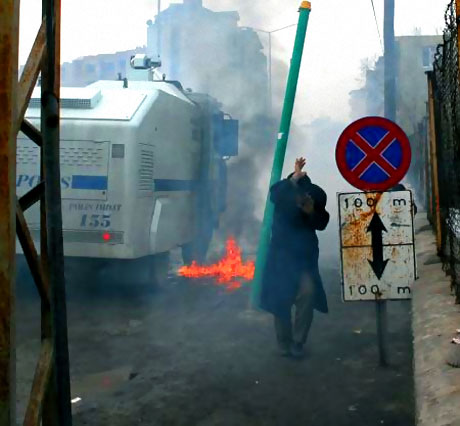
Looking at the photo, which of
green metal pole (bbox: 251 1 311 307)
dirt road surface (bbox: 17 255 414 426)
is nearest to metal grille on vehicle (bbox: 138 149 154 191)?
dirt road surface (bbox: 17 255 414 426)

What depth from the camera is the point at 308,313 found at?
5621 millimetres

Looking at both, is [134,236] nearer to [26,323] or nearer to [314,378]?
[26,323]

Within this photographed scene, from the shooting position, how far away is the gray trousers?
5617 mm

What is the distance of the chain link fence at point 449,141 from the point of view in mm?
4121

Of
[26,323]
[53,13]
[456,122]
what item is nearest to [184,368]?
[26,323]

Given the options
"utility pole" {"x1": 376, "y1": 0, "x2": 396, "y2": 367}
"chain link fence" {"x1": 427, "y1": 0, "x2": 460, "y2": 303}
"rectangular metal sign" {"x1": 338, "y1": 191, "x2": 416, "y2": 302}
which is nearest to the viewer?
"chain link fence" {"x1": 427, "y1": 0, "x2": 460, "y2": 303}

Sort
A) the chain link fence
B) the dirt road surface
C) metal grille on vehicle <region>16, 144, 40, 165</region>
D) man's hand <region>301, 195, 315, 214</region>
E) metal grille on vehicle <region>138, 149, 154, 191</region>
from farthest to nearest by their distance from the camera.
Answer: metal grille on vehicle <region>138, 149, 154, 191</region> < metal grille on vehicle <region>16, 144, 40, 165</region> < man's hand <region>301, 195, 315, 214</region> < the dirt road surface < the chain link fence

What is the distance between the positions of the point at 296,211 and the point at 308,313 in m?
0.99

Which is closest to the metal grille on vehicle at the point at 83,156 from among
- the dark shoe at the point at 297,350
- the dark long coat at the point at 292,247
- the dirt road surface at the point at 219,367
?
the dirt road surface at the point at 219,367

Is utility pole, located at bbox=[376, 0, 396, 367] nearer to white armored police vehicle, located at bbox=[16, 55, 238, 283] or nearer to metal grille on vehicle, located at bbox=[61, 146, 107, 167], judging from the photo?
white armored police vehicle, located at bbox=[16, 55, 238, 283]

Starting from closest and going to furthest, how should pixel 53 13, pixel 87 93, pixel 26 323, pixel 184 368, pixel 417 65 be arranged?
pixel 53 13 < pixel 184 368 < pixel 26 323 < pixel 87 93 < pixel 417 65

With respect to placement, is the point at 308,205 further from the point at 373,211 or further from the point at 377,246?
the point at 377,246

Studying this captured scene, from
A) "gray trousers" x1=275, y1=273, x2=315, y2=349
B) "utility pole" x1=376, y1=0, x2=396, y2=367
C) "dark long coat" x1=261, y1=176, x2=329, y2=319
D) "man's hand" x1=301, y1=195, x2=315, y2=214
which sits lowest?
"gray trousers" x1=275, y1=273, x2=315, y2=349

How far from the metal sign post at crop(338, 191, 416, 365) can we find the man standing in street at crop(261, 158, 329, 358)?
561 millimetres
